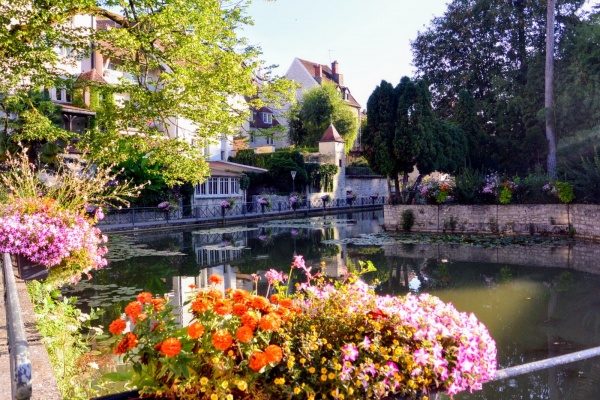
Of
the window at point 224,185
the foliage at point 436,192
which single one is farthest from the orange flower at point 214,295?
the window at point 224,185

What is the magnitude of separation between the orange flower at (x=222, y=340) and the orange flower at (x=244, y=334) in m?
0.04

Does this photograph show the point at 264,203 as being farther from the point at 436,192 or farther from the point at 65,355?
the point at 65,355

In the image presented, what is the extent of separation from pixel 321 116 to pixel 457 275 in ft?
135

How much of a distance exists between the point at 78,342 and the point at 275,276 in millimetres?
3222

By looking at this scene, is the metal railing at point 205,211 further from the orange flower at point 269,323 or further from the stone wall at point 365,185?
the orange flower at point 269,323

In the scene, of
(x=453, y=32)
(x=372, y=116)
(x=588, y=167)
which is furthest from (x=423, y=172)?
(x=453, y=32)

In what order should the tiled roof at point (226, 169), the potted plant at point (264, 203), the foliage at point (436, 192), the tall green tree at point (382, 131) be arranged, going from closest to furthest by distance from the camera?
the foliage at point (436, 192) → the tall green tree at point (382, 131) → the tiled roof at point (226, 169) → the potted plant at point (264, 203)

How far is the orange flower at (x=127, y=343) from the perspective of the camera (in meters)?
2.22

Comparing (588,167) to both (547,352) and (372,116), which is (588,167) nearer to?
(372,116)

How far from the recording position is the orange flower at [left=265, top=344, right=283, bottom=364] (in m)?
2.07

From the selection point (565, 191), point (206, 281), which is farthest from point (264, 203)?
point (206, 281)

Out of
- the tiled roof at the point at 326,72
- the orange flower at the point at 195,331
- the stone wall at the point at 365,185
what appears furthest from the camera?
the tiled roof at the point at 326,72

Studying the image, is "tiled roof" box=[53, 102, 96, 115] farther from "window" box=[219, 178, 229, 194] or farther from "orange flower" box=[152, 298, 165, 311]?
"orange flower" box=[152, 298, 165, 311]

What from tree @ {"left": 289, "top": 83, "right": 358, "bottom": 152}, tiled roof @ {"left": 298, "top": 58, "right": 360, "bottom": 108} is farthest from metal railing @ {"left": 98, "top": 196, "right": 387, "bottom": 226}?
tiled roof @ {"left": 298, "top": 58, "right": 360, "bottom": 108}
